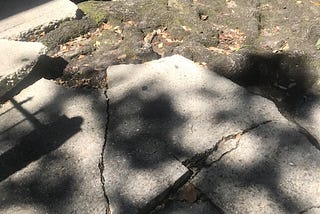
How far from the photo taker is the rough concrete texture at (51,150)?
2183mm

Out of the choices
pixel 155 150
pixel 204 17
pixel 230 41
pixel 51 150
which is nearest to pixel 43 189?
pixel 51 150

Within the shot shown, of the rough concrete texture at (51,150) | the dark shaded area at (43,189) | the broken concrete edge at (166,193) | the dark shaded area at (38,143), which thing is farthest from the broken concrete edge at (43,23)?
the broken concrete edge at (166,193)

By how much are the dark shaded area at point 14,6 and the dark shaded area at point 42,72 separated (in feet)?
2.99

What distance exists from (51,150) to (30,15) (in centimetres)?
188

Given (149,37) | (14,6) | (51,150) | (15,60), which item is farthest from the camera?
(14,6)

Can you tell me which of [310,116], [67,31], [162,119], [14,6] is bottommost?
[310,116]

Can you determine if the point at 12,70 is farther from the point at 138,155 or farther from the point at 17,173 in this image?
the point at 138,155

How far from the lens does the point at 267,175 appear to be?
7.25 feet

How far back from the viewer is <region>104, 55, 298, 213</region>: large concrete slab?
2.20 meters

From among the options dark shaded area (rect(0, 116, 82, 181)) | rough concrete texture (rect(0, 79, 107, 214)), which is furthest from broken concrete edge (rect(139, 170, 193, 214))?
dark shaded area (rect(0, 116, 82, 181))

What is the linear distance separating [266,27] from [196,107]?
4.74 ft

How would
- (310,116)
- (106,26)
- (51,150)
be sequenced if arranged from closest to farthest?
A: (51,150)
(310,116)
(106,26)

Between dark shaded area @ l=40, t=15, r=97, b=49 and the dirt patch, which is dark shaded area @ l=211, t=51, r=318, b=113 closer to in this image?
the dirt patch

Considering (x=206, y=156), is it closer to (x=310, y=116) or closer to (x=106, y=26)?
(x=310, y=116)
